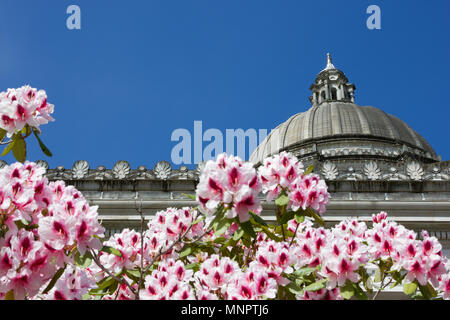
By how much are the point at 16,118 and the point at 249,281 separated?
8.98ft

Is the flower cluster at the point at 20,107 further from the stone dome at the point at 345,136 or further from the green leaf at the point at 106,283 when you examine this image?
the stone dome at the point at 345,136

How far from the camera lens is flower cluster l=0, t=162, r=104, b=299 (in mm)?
3631

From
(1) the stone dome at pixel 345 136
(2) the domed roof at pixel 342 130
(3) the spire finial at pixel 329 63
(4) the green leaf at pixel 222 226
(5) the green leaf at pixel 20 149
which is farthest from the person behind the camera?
(3) the spire finial at pixel 329 63

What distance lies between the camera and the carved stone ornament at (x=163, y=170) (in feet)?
37.2

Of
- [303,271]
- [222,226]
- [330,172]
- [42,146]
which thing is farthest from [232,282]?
[330,172]

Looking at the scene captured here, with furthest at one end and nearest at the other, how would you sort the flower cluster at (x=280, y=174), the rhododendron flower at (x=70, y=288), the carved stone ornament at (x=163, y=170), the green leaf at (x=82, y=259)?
the carved stone ornament at (x=163, y=170) → the flower cluster at (x=280, y=174) → the green leaf at (x=82, y=259) → the rhododendron flower at (x=70, y=288)

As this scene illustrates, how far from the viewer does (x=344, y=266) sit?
449 centimetres

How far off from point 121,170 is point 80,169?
1049 mm

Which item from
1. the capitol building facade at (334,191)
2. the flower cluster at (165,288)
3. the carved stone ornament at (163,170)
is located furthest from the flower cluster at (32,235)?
the carved stone ornament at (163,170)

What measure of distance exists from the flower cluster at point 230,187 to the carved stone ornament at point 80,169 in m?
8.02

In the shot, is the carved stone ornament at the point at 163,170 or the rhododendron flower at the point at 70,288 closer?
the rhododendron flower at the point at 70,288

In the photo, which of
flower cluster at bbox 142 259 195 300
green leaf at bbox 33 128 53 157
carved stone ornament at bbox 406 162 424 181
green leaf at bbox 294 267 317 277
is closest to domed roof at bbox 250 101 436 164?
carved stone ornament at bbox 406 162 424 181

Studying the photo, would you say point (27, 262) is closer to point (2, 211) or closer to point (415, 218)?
point (2, 211)

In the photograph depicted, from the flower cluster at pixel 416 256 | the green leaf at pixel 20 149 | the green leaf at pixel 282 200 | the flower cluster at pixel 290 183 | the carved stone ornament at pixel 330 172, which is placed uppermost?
the carved stone ornament at pixel 330 172
